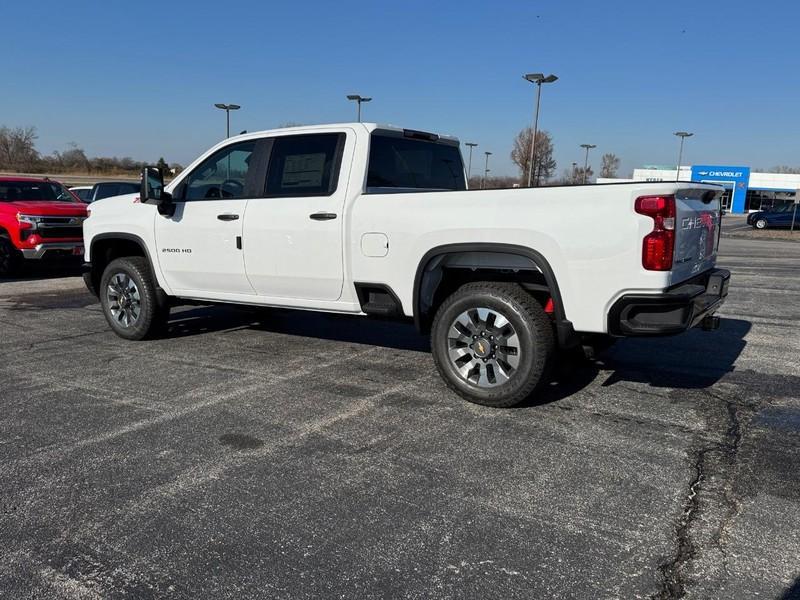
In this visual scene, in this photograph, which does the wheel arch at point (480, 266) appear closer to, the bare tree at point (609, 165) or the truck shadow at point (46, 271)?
the truck shadow at point (46, 271)

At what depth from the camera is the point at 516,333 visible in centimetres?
464

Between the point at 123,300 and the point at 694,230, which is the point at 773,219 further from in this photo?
Result: the point at 123,300

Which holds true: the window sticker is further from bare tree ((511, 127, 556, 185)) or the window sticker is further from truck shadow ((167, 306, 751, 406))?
bare tree ((511, 127, 556, 185))

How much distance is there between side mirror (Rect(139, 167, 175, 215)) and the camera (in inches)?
246

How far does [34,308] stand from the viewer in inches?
354

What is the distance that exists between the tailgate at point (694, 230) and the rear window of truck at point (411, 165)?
2484 millimetres

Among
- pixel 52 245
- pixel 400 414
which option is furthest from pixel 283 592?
pixel 52 245

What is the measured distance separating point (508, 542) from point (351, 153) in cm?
353

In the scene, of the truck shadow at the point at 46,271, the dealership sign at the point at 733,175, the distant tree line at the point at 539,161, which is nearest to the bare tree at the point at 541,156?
the distant tree line at the point at 539,161

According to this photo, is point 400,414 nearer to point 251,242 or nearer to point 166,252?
point 251,242

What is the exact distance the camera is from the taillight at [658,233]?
3.95m

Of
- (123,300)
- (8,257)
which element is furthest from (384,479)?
(8,257)

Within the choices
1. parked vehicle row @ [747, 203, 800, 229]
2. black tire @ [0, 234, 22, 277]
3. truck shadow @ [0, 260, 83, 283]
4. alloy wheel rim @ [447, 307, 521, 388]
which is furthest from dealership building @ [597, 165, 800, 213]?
alloy wheel rim @ [447, 307, 521, 388]

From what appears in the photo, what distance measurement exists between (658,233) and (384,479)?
7.24 feet
